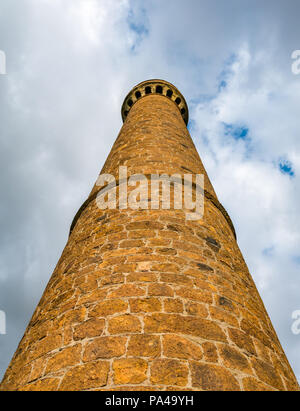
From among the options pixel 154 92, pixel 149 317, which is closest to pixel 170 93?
pixel 154 92

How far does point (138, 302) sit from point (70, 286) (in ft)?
3.26

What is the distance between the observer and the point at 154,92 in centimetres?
1123

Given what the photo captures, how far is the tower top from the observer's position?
11.4 metres

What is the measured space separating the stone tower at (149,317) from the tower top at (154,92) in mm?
8129

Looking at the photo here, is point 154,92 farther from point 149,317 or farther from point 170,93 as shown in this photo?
point 149,317

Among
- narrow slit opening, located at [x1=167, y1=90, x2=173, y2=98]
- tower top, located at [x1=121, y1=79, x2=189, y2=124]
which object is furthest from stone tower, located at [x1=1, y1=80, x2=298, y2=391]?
narrow slit opening, located at [x1=167, y1=90, x2=173, y2=98]

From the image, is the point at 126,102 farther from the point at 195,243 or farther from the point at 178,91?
the point at 195,243

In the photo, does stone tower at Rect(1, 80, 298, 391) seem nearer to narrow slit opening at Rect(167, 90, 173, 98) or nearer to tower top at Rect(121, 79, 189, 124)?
tower top at Rect(121, 79, 189, 124)

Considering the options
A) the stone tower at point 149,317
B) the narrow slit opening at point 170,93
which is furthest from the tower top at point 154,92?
the stone tower at point 149,317

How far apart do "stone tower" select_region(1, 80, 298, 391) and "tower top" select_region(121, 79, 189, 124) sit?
26.7 ft

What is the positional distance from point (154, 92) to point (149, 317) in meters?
10.0

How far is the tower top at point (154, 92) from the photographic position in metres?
11.4

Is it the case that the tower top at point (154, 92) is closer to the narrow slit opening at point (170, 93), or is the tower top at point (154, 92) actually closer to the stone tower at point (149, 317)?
the narrow slit opening at point (170, 93)

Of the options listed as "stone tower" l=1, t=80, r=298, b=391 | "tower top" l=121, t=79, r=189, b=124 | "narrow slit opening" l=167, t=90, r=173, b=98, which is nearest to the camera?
"stone tower" l=1, t=80, r=298, b=391
